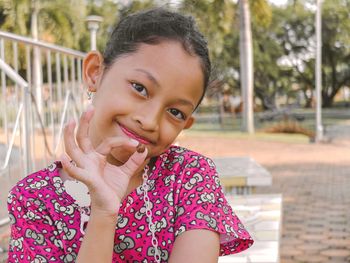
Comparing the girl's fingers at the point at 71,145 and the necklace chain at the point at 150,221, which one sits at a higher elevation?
the girl's fingers at the point at 71,145

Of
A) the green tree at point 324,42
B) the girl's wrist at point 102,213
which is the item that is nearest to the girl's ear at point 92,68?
the girl's wrist at point 102,213

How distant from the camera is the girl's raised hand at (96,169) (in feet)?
3.75

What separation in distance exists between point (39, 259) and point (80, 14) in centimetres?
2596

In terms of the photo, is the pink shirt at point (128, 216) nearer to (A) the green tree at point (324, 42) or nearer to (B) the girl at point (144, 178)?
(B) the girl at point (144, 178)

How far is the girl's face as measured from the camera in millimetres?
1293

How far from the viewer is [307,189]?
8.98m

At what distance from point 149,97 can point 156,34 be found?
169 millimetres

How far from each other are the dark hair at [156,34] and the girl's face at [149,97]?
0.06 feet

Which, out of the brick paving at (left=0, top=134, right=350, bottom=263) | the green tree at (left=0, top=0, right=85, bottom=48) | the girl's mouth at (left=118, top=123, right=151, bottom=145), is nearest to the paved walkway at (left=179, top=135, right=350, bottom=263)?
the brick paving at (left=0, top=134, right=350, bottom=263)

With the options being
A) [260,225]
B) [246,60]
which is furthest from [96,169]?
[246,60]

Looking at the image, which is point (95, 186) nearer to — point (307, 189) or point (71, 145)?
point (71, 145)

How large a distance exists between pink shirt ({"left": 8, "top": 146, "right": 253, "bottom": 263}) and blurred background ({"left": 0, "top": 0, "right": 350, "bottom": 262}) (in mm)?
327

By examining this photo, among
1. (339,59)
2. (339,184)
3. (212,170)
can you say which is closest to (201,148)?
(339,184)

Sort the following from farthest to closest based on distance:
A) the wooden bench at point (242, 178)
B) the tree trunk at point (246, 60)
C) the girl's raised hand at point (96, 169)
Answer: the tree trunk at point (246, 60), the wooden bench at point (242, 178), the girl's raised hand at point (96, 169)
